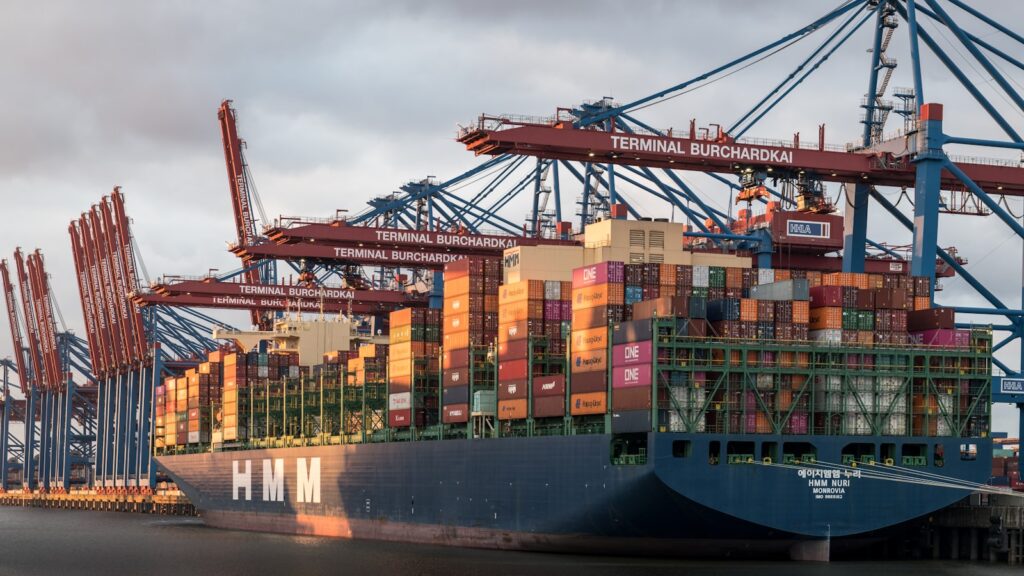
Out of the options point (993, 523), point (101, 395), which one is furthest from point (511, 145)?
point (101, 395)

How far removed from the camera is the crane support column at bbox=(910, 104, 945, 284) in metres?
58.2

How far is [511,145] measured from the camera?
56531 millimetres

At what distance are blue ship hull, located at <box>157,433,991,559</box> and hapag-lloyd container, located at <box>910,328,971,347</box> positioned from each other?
10.8 feet

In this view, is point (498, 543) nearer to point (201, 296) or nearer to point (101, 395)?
point (201, 296)

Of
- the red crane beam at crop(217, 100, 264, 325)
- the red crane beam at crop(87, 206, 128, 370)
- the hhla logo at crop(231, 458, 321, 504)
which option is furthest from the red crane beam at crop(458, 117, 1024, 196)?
the red crane beam at crop(87, 206, 128, 370)

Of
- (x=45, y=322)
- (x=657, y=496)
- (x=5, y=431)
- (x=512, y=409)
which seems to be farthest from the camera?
(x=5, y=431)

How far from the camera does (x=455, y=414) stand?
192ft

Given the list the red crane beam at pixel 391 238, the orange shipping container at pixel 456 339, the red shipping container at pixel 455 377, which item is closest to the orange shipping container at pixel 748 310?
the orange shipping container at pixel 456 339

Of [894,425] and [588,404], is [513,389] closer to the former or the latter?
[588,404]

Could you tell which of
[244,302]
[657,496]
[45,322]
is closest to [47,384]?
[45,322]

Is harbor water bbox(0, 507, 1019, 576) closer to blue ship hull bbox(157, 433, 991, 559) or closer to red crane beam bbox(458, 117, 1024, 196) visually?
blue ship hull bbox(157, 433, 991, 559)

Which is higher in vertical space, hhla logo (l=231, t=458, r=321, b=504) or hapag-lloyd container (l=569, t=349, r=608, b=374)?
hapag-lloyd container (l=569, t=349, r=608, b=374)

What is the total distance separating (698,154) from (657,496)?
15595 mm

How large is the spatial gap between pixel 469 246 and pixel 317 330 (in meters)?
12.4
